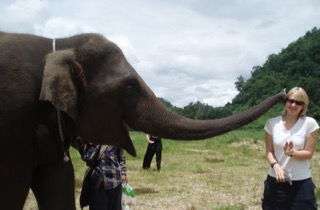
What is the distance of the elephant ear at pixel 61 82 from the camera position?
298 centimetres

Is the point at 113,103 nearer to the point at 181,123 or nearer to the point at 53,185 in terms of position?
the point at 181,123

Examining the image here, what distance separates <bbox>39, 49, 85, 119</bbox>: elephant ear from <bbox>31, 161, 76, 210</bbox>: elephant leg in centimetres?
58

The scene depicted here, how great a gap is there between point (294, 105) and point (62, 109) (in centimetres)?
215

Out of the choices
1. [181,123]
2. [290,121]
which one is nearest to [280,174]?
[290,121]

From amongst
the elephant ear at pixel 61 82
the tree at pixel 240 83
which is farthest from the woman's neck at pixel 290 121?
the tree at pixel 240 83

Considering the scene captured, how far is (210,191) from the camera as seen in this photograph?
412 inches

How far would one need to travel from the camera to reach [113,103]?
327 cm

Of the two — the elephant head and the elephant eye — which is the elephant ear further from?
the elephant eye

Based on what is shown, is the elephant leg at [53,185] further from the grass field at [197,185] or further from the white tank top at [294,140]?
the grass field at [197,185]

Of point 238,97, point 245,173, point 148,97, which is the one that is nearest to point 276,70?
point 238,97

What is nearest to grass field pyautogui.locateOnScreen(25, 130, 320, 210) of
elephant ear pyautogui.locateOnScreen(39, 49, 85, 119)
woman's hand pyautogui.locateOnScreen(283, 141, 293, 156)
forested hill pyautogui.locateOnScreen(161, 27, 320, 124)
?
woman's hand pyautogui.locateOnScreen(283, 141, 293, 156)

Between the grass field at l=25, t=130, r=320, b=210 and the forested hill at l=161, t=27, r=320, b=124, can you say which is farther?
the forested hill at l=161, t=27, r=320, b=124

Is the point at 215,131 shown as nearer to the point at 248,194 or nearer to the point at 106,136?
the point at 106,136

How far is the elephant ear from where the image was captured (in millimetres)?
2982
